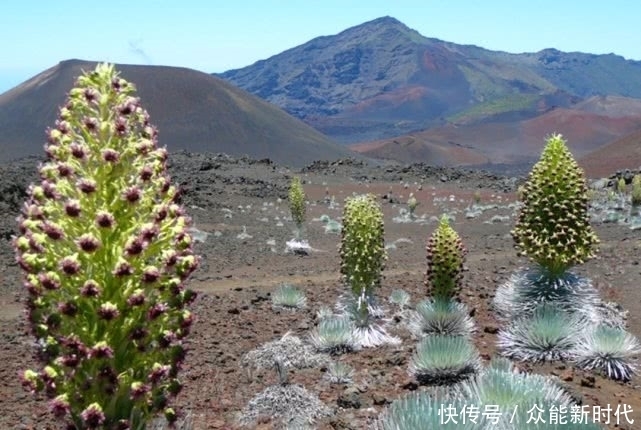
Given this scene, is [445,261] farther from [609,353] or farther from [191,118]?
[191,118]

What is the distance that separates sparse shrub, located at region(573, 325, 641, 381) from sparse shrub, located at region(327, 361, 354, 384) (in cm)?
136

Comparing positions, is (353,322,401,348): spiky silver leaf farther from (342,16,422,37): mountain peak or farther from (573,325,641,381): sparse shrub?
(342,16,422,37): mountain peak

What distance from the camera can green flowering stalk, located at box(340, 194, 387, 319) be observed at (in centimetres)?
512

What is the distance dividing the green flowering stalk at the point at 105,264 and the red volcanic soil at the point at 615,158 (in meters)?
32.4

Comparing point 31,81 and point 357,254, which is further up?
point 31,81

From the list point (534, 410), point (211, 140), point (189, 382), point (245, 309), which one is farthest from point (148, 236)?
point (211, 140)

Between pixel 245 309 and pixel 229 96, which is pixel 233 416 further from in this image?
pixel 229 96

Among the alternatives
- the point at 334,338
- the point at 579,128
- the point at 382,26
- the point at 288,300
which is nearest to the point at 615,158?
the point at 288,300

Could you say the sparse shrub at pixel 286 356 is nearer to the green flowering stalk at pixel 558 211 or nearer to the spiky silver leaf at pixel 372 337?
the spiky silver leaf at pixel 372 337

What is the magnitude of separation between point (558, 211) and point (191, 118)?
38073 millimetres

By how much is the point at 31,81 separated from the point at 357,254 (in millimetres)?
48588

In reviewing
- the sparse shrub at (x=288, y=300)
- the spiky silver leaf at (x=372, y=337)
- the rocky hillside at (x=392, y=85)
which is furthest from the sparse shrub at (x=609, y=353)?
the rocky hillside at (x=392, y=85)

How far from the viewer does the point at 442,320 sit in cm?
480

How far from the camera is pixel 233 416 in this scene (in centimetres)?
386
